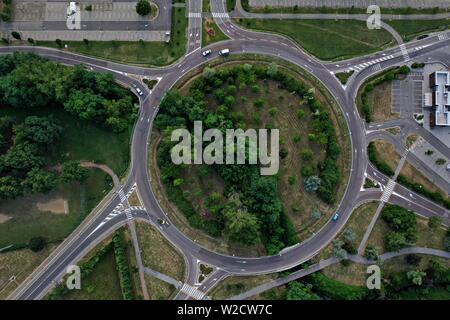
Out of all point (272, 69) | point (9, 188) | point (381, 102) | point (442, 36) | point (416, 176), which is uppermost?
point (442, 36)

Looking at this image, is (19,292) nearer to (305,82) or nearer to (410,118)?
(305,82)

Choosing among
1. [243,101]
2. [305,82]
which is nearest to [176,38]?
[243,101]

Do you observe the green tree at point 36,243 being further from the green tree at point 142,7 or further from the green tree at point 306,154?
the green tree at point 306,154

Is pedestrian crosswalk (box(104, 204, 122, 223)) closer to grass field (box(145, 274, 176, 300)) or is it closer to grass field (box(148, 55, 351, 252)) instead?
grass field (box(148, 55, 351, 252))

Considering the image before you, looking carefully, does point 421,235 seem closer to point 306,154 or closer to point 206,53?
point 306,154

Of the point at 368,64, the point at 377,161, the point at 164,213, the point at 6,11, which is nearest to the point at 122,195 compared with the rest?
the point at 164,213

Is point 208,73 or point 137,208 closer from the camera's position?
point 208,73

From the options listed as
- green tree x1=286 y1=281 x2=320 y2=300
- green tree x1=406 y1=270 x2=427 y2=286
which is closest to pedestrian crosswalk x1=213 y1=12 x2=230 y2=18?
green tree x1=286 y1=281 x2=320 y2=300
